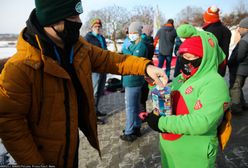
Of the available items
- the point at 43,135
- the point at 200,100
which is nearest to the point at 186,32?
the point at 200,100

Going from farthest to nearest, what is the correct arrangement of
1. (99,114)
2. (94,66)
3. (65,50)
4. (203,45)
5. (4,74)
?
(99,114), (94,66), (203,45), (65,50), (4,74)

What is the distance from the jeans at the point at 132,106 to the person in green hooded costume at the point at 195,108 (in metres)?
1.80

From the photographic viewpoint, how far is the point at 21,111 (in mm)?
1432

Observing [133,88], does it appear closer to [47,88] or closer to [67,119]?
[67,119]

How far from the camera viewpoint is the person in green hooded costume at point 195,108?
5.72 feet

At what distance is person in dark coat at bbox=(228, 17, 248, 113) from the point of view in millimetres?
4488

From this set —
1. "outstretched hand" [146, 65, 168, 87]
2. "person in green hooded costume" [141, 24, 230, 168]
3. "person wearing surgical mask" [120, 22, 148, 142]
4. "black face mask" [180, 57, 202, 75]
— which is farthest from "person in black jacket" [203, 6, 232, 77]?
"outstretched hand" [146, 65, 168, 87]

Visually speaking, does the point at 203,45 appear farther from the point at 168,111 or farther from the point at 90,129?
the point at 90,129

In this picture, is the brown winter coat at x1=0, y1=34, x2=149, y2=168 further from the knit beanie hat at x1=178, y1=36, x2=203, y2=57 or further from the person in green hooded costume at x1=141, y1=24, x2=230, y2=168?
the knit beanie hat at x1=178, y1=36, x2=203, y2=57

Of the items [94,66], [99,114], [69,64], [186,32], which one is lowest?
[99,114]

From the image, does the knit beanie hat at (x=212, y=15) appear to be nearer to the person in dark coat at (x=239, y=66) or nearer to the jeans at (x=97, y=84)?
the person in dark coat at (x=239, y=66)

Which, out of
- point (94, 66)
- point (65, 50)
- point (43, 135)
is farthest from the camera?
point (94, 66)

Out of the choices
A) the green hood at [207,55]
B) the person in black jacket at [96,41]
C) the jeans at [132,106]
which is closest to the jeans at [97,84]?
the person in black jacket at [96,41]

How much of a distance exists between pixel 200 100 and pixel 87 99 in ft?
2.79
